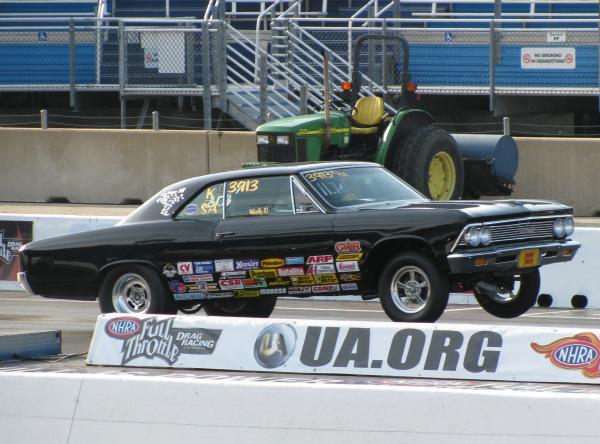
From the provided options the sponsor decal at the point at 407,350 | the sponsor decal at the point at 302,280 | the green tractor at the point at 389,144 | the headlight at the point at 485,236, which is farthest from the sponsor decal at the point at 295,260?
the green tractor at the point at 389,144

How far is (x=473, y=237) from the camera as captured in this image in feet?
32.1

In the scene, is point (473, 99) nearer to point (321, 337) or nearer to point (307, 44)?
point (307, 44)

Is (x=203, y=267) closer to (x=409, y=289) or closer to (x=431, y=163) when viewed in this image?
A: (x=409, y=289)

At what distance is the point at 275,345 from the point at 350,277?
1.90m

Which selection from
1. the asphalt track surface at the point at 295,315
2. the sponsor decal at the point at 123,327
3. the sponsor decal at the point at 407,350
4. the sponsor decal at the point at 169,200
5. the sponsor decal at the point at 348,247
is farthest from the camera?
the asphalt track surface at the point at 295,315

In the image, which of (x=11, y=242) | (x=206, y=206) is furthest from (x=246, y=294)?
(x=11, y=242)

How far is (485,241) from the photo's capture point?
9867mm

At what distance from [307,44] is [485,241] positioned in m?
13.7

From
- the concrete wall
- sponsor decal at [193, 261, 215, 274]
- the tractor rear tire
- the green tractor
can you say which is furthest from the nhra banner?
sponsor decal at [193, 261, 215, 274]

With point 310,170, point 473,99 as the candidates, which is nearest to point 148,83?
point 473,99

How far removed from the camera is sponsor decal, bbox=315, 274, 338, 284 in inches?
407

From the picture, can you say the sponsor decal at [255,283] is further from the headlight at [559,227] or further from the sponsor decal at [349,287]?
the headlight at [559,227]

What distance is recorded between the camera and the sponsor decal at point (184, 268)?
1084 centimetres

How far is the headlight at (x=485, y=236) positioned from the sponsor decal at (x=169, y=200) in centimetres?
280
